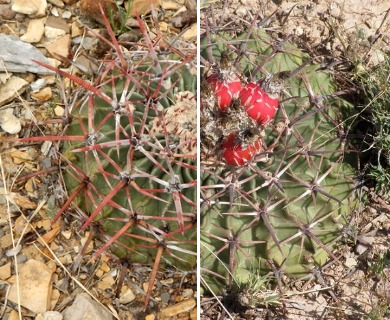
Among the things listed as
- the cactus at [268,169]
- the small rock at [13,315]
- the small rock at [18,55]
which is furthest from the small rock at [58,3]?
the small rock at [13,315]

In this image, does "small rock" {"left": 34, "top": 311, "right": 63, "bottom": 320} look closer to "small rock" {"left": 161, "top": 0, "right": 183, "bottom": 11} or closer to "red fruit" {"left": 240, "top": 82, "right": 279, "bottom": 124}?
"red fruit" {"left": 240, "top": 82, "right": 279, "bottom": 124}

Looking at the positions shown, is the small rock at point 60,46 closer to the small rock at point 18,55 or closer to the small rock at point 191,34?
the small rock at point 18,55

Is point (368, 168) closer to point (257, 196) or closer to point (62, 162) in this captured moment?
point (257, 196)

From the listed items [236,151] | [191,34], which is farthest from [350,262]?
[191,34]

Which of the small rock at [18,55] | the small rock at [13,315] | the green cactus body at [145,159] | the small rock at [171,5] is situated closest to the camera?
the green cactus body at [145,159]

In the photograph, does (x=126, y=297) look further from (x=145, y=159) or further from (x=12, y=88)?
(x=12, y=88)

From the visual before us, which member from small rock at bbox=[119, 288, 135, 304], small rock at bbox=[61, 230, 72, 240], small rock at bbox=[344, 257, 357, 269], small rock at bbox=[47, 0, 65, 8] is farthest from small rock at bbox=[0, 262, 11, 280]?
small rock at bbox=[344, 257, 357, 269]
